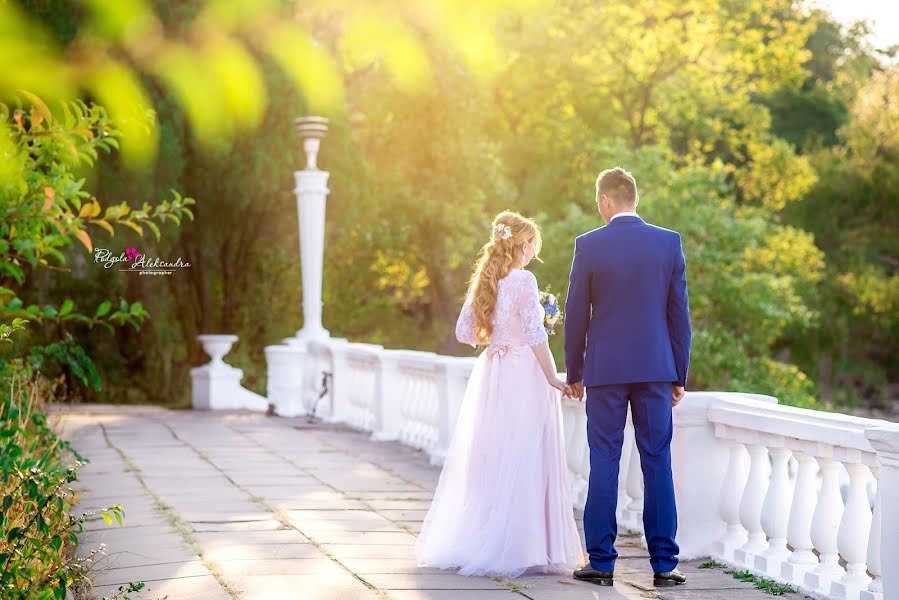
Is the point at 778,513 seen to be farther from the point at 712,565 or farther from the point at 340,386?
the point at 340,386

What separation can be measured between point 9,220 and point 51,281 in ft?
45.0

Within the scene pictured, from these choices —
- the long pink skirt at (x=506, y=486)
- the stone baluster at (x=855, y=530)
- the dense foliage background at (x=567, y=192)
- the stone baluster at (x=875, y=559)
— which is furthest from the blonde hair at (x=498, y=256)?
the dense foliage background at (x=567, y=192)

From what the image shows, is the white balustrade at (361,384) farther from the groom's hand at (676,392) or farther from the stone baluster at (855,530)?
the stone baluster at (855,530)

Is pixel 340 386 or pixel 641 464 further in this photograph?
pixel 340 386

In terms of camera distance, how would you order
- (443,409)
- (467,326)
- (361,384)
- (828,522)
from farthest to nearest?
(361,384) → (443,409) → (467,326) → (828,522)

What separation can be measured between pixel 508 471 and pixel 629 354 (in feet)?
3.39

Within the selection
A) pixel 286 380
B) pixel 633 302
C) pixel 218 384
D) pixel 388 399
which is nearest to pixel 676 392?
pixel 633 302

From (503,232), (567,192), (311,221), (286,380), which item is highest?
(567,192)

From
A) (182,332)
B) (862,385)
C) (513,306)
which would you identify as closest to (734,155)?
(862,385)

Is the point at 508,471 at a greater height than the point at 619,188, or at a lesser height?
lesser

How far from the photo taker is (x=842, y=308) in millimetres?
31625

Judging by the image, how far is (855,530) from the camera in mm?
5121

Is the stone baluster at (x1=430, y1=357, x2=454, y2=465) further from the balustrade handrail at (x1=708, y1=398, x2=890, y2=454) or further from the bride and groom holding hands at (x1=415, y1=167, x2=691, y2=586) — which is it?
the balustrade handrail at (x1=708, y1=398, x2=890, y2=454)

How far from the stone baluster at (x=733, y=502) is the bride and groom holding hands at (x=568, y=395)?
2.23ft
